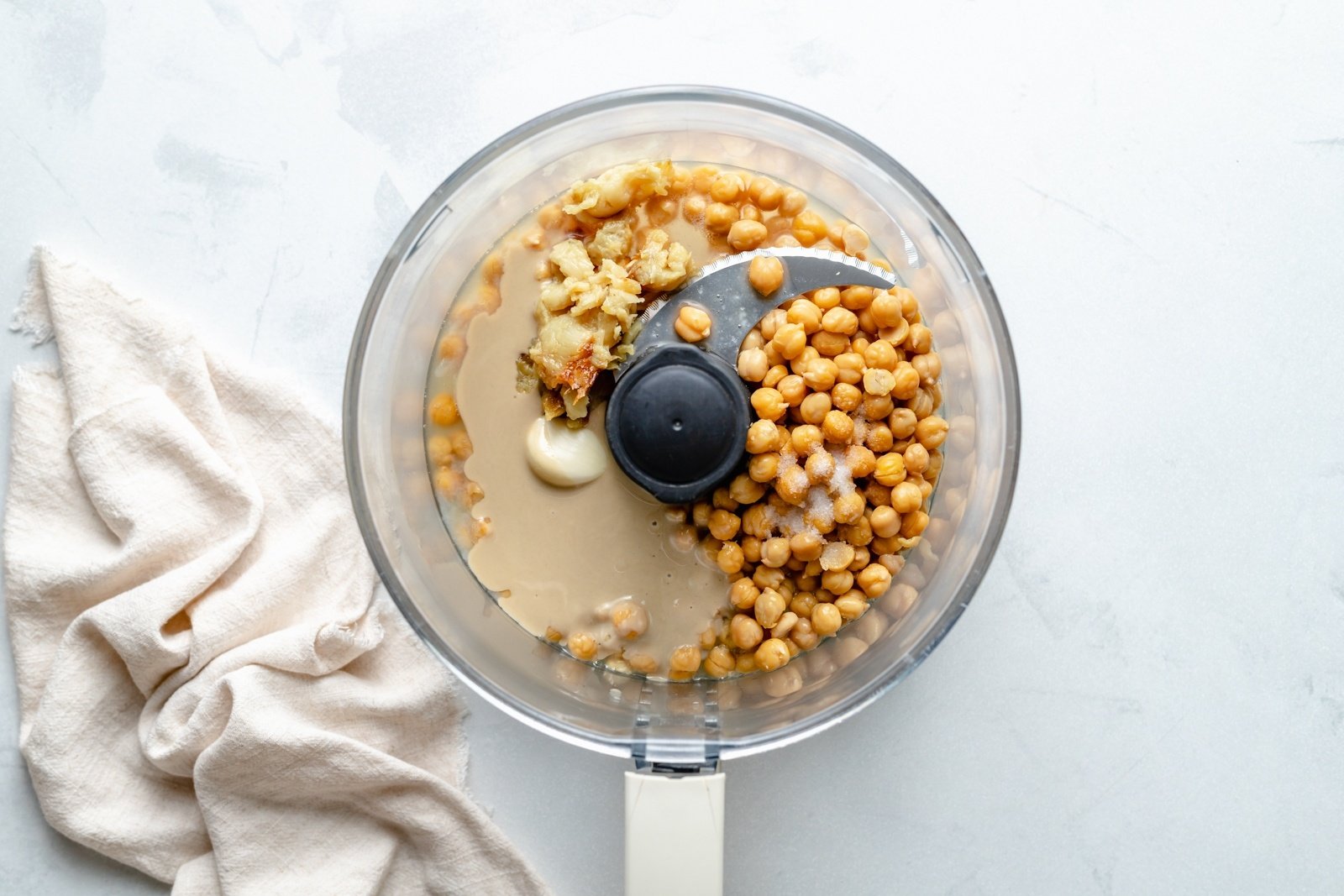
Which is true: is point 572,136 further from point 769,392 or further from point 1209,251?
point 1209,251

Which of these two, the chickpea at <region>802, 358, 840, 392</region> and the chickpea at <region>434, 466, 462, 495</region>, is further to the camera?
the chickpea at <region>434, 466, 462, 495</region>

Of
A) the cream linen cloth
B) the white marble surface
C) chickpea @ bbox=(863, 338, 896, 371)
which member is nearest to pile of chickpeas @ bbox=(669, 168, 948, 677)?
chickpea @ bbox=(863, 338, 896, 371)

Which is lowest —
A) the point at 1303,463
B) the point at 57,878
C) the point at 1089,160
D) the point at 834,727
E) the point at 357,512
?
the point at 57,878

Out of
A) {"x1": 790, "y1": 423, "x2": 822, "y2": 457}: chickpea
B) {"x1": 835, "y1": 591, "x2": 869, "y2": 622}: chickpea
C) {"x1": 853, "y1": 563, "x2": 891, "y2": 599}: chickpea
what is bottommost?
{"x1": 835, "y1": 591, "x2": 869, "y2": 622}: chickpea

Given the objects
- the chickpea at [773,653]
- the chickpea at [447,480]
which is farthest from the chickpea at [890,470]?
the chickpea at [447,480]

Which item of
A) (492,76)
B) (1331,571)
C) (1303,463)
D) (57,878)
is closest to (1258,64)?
(1303,463)

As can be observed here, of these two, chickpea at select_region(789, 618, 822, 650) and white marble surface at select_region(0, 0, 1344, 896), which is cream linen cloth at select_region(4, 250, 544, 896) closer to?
white marble surface at select_region(0, 0, 1344, 896)

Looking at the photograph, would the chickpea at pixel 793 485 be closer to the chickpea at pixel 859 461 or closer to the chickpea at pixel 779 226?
the chickpea at pixel 859 461
